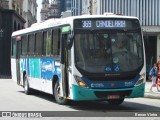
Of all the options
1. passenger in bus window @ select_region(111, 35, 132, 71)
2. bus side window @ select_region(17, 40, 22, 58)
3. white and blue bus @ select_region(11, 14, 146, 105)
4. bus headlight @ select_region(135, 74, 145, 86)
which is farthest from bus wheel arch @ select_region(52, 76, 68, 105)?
bus side window @ select_region(17, 40, 22, 58)

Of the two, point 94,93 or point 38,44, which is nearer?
point 94,93

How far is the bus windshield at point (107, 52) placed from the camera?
14633 mm

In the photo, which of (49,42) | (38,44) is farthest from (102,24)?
(38,44)

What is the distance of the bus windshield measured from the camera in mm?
14633

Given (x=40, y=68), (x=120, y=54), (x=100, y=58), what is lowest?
(x=40, y=68)

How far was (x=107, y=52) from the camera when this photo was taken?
1479 cm

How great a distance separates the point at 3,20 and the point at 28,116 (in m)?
41.8

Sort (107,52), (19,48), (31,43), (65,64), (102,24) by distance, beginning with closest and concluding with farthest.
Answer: (107,52)
(102,24)
(65,64)
(31,43)
(19,48)

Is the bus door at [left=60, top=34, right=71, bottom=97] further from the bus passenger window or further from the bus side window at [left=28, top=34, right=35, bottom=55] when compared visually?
the bus side window at [left=28, top=34, right=35, bottom=55]

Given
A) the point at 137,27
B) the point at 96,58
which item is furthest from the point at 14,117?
the point at 137,27

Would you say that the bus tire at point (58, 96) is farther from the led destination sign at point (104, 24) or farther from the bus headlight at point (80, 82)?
the led destination sign at point (104, 24)

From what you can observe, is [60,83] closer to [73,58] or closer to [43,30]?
[73,58]

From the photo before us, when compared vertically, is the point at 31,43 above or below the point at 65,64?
above

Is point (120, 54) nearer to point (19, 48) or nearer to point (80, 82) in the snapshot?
point (80, 82)
